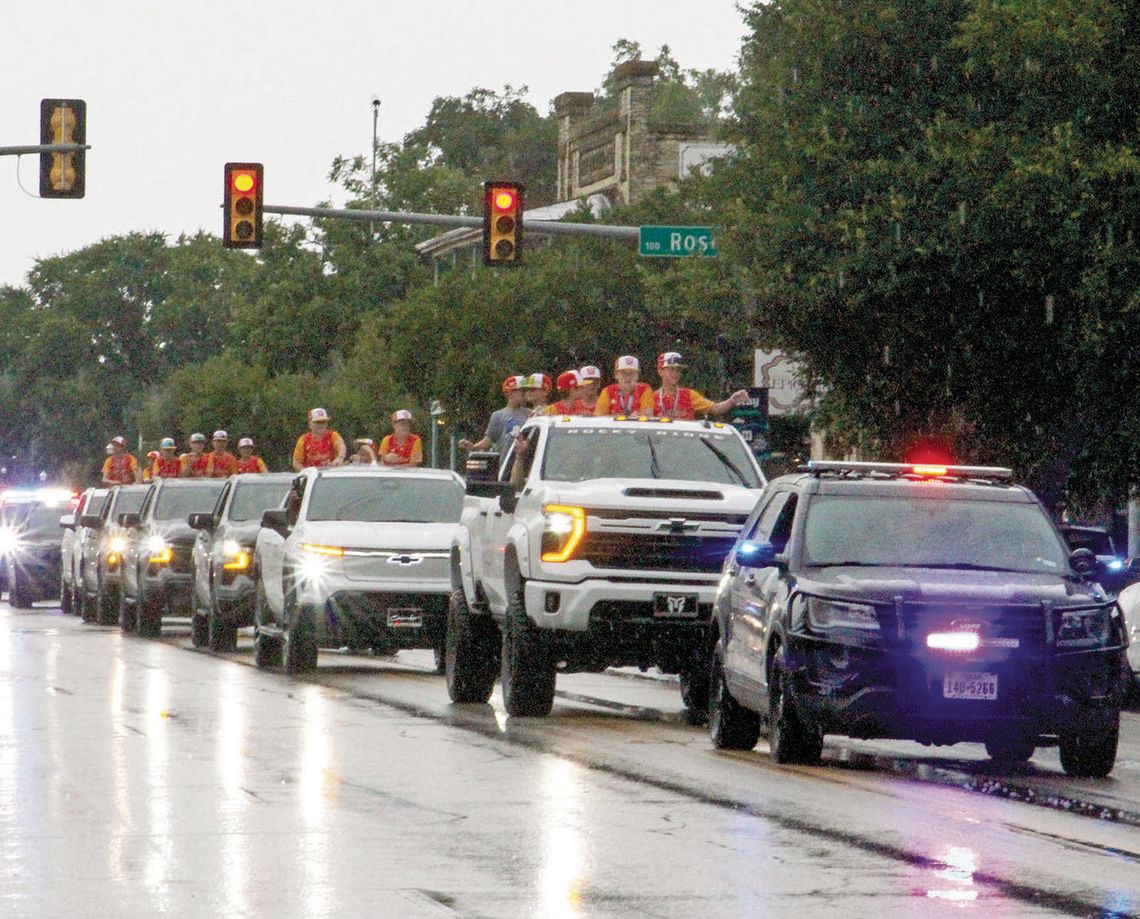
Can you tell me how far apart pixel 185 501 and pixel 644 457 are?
1474 centimetres

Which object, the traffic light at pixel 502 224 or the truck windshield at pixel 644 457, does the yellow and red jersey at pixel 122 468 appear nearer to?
the traffic light at pixel 502 224

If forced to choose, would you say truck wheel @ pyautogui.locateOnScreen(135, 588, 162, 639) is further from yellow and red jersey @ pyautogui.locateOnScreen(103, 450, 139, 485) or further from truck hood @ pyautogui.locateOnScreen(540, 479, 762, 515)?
truck hood @ pyautogui.locateOnScreen(540, 479, 762, 515)

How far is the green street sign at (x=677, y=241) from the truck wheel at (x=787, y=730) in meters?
16.3

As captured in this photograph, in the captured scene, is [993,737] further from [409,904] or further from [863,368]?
[863,368]

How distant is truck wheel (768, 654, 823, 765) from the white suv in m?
8.50

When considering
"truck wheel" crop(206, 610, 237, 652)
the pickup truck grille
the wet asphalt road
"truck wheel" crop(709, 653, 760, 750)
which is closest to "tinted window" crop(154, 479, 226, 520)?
"truck wheel" crop(206, 610, 237, 652)

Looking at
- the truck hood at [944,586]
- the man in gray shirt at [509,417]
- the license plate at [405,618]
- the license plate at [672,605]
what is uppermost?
the man in gray shirt at [509,417]

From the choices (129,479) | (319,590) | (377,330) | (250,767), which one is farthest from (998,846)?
(377,330)

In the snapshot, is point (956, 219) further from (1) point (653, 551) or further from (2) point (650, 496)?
(1) point (653, 551)

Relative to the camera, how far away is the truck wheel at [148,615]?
3166 cm

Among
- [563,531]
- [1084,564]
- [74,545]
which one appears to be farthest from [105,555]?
[1084,564]

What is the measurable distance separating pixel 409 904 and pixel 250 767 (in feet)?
17.2

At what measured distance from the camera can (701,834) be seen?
11.3 metres

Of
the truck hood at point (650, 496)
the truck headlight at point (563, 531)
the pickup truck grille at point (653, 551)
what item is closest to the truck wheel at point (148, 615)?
the truck hood at point (650, 496)
